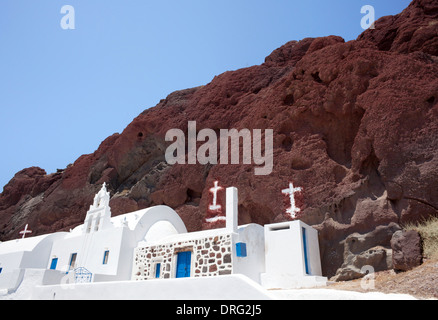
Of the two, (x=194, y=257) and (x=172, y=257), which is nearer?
(x=194, y=257)

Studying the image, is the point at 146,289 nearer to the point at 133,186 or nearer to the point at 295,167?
the point at 295,167

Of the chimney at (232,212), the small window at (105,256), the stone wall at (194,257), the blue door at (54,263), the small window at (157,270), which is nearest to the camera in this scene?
the stone wall at (194,257)

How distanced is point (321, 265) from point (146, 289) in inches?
394

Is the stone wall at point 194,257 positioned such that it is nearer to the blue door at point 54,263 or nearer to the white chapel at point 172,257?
the white chapel at point 172,257

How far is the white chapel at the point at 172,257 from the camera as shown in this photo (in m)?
14.2

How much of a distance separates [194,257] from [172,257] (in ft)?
4.45

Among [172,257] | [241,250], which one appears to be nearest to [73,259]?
[172,257]

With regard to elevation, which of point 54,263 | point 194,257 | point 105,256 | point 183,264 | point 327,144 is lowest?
point 183,264

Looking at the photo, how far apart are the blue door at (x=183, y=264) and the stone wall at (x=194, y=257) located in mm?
189

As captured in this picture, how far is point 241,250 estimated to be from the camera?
47.1ft

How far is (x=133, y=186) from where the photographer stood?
94.3ft

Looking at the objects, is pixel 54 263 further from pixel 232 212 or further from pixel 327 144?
pixel 327 144

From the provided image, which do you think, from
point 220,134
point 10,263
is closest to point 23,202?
point 10,263

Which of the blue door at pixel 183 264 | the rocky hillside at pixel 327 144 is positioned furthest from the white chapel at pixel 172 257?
the rocky hillside at pixel 327 144
